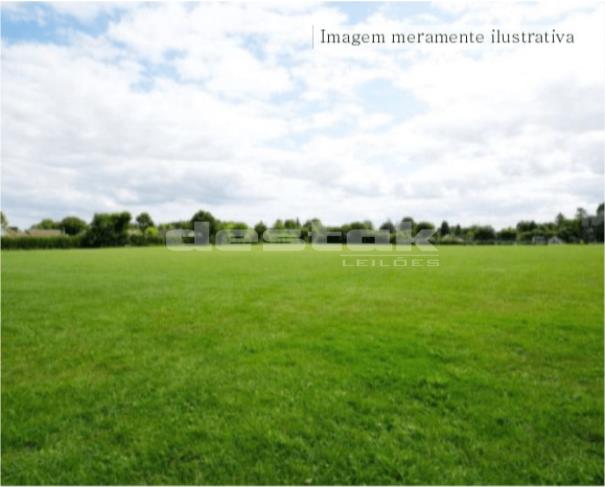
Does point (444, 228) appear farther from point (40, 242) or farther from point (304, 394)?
point (304, 394)

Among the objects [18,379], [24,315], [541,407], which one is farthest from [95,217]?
[541,407]

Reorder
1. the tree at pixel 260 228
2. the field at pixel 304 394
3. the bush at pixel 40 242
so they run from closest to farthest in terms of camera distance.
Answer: the field at pixel 304 394 < the bush at pixel 40 242 < the tree at pixel 260 228

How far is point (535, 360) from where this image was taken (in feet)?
22.8

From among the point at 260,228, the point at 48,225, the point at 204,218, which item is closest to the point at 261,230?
the point at 260,228

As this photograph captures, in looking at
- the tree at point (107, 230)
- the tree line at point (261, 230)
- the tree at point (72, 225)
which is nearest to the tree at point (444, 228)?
the tree line at point (261, 230)

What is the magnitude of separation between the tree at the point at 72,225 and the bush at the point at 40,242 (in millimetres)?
45839

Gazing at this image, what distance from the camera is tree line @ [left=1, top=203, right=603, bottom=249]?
6650 centimetres

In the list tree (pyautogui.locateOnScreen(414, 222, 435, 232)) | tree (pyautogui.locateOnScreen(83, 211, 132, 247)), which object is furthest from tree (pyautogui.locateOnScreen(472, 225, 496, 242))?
tree (pyautogui.locateOnScreen(83, 211, 132, 247))

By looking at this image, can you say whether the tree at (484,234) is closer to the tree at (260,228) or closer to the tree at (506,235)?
the tree at (506,235)

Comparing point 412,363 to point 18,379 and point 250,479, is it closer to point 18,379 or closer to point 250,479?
point 250,479

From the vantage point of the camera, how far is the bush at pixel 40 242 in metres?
58.0

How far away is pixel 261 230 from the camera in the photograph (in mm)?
91625

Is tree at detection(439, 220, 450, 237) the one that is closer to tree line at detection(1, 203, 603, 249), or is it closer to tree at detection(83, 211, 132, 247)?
tree line at detection(1, 203, 603, 249)

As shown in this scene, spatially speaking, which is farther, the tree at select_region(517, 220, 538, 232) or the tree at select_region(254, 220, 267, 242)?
the tree at select_region(517, 220, 538, 232)
